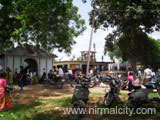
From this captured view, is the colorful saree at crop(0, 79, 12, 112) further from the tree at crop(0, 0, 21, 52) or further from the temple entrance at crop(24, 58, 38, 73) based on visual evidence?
the temple entrance at crop(24, 58, 38, 73)

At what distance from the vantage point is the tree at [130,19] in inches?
769

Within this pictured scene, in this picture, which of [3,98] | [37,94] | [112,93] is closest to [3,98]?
[3,98]

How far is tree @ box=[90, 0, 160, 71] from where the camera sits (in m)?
19.5

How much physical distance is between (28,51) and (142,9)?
12.8 metres

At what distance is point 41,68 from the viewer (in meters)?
21.9

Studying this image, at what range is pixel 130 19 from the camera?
66.2ft

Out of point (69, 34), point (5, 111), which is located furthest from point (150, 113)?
point (69, 34)

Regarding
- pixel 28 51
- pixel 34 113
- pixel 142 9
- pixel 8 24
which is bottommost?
pixel 34 113

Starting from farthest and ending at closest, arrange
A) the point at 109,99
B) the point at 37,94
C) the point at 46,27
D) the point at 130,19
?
the point at 130,19 < the point at 46,27 < the point at 37,94 < the point at 109,99

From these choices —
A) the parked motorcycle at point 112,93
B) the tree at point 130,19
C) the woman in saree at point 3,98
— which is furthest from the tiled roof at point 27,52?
the parked motorcycle at point 112,93

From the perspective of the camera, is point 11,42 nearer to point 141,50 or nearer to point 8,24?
point 8,24

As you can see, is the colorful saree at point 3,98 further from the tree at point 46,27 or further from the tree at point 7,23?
the tree at point 7,23

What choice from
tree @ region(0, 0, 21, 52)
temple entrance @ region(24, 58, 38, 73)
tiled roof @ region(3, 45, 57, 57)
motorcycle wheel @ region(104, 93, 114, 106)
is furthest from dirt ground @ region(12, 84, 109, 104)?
temple entrance @ region(24, 58, 38, 73)

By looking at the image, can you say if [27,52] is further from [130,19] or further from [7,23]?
[130,19]
